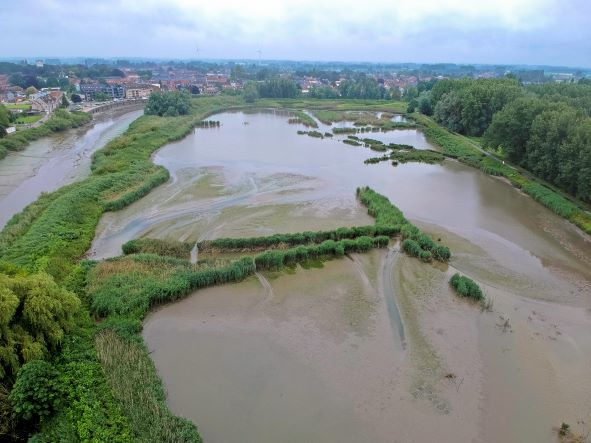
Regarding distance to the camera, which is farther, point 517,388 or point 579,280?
point 579,280

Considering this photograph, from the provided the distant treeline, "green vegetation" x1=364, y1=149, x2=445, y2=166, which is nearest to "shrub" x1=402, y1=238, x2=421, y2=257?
"green vegetation" x1=364, y1=149, x2=445, y2=166

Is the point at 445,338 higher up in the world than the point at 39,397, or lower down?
lower down

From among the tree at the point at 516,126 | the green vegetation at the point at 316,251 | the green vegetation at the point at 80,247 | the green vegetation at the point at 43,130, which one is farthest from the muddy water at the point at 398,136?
the green vegetation at the point at 43,130

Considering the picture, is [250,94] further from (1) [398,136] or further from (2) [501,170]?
(2) [501,170]

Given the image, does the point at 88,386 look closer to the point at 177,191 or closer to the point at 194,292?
the point at 194,292

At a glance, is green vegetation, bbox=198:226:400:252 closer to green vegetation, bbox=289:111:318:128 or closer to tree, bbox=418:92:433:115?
green vegetation, bbox=289:111:318:128

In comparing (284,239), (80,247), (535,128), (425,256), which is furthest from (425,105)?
(80,247)

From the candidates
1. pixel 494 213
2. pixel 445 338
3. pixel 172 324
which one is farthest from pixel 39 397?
pixel 494 213

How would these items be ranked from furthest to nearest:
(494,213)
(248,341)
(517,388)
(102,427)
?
1. (494,213)
2. (248,341)
3. (517,388)
4. (102,427)
